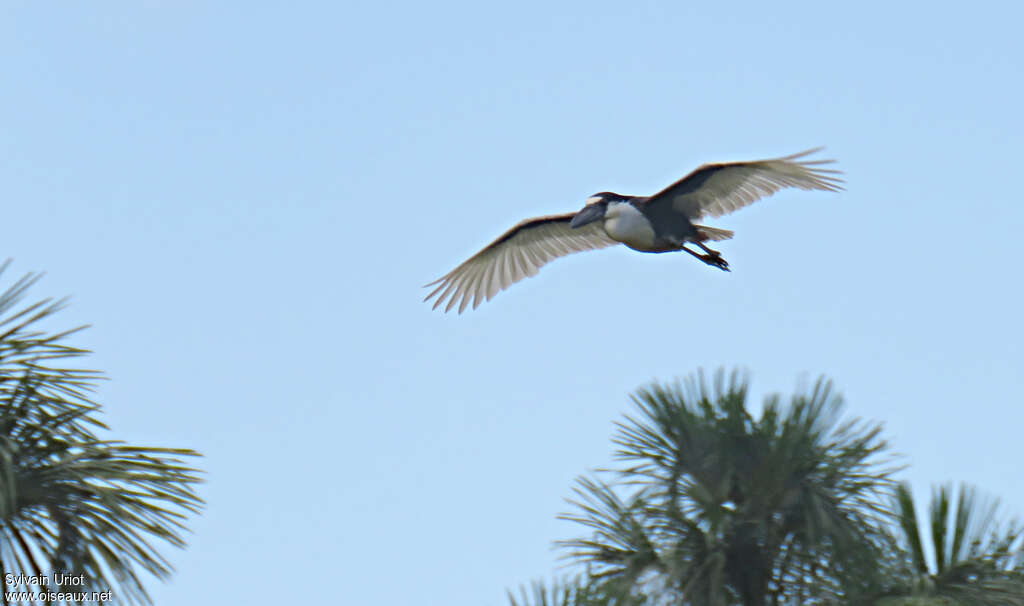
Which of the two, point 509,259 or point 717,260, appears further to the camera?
point 509,259

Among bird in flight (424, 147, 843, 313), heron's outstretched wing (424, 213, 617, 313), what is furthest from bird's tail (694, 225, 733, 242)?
heron's outstretched wing (424, 213, 617, 313)

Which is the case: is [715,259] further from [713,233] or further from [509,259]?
[509,259]

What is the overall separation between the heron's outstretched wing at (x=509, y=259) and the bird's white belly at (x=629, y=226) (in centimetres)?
152

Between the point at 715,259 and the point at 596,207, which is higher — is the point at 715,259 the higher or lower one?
the lower one

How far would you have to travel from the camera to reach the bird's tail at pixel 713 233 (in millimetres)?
10703

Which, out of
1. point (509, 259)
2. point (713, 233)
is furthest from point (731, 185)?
point (509, 259)

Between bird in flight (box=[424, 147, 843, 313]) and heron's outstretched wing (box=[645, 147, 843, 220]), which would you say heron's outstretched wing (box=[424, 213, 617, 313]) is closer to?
bird in flight (box=[424, 147, 843, 313])

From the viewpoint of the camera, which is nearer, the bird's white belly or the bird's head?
the bird's white belly

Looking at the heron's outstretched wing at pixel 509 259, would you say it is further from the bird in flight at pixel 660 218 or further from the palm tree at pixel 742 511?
the palm tree at pixel 742 511

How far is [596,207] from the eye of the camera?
11406 millimetres

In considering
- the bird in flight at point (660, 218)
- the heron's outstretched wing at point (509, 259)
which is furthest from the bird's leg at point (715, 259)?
the heron's outstretched wing at point (509, 259)

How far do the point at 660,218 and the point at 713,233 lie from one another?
433 millimetres

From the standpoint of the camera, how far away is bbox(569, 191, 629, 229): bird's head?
36.9 ft

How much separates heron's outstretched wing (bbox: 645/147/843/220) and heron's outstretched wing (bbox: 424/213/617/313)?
6.43ft
